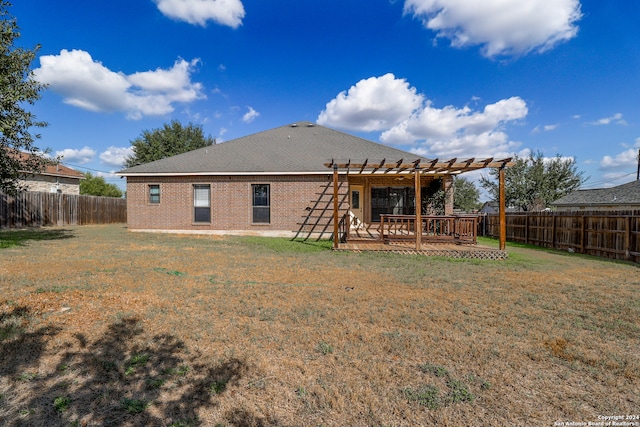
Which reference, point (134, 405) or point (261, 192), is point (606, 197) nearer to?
point (261, 192)

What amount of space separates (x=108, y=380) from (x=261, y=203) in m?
11.7

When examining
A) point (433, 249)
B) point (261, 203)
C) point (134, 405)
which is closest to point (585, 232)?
point (433, 249)

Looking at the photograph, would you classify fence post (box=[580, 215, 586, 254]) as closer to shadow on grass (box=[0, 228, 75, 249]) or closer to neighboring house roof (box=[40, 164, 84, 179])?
shadow on grass (box=[0, 228, 75, 249])

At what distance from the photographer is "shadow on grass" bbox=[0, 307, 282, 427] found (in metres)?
2.15

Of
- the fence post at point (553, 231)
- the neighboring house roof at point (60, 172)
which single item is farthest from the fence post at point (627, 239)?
the neighboring house roof at point (60, 172)

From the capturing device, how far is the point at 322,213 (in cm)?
1355

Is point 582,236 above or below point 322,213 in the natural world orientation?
below

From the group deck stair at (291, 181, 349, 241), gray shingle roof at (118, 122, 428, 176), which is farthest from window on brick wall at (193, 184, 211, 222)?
deck stair at (291, 181, 349, 241)

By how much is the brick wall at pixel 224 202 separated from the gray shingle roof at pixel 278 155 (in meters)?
0.39

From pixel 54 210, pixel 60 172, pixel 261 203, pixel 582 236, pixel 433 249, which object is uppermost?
pixel 60 172

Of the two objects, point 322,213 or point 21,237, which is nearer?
point 21,237

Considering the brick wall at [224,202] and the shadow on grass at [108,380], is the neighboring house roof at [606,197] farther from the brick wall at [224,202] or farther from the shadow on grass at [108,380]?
the shadow on grass at [108,380]

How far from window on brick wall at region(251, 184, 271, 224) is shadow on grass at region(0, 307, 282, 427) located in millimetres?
10636

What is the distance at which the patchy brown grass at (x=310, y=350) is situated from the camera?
225 cm
